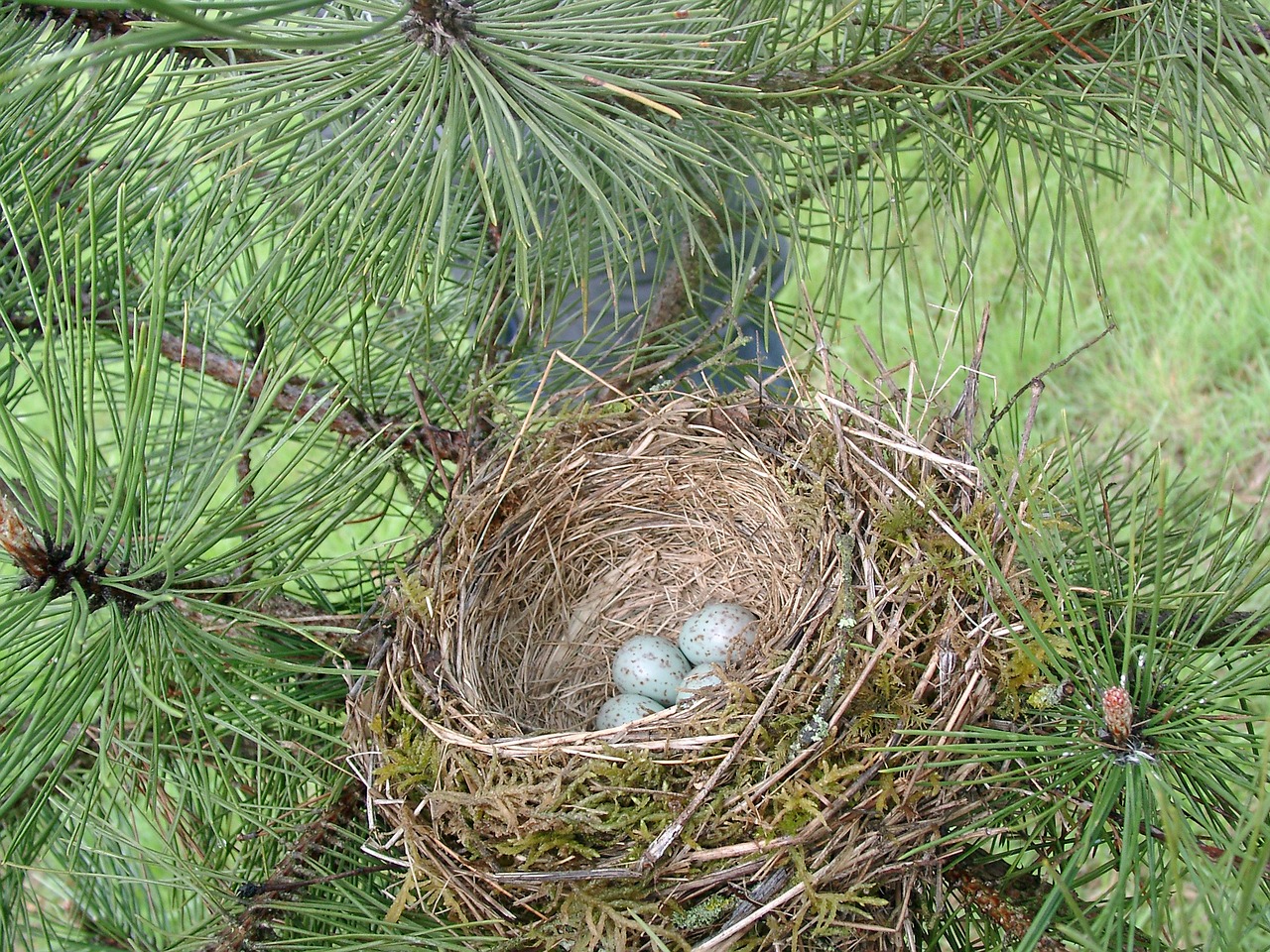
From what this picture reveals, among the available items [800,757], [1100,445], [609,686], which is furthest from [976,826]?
[1100,445]

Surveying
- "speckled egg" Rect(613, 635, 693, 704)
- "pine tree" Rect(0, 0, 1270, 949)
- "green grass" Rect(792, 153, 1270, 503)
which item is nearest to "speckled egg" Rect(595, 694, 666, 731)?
"speckled egg" Rect(613, 635, 693, 704)

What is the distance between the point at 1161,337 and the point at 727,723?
1911mm

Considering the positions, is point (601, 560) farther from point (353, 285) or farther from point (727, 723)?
point (353, 285)

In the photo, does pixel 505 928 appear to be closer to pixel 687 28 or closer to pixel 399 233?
pixel 399 233

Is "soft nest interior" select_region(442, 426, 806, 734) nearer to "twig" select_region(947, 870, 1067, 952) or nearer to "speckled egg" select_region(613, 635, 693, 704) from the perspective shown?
"speckled egg" select_region(613, 635, 693, 704)

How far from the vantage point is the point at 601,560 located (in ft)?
4.77

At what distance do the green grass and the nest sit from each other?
3.91 ft

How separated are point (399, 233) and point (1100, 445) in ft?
6.39

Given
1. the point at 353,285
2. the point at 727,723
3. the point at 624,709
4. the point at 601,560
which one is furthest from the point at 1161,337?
the point at 353,285

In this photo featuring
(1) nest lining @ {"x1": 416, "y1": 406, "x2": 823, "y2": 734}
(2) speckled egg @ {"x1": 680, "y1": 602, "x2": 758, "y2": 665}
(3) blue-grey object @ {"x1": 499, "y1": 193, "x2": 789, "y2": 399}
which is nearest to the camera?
(3) blue-grey object @ {"x1": 499, "y1": 193, "x2": 789, "y2": 399}

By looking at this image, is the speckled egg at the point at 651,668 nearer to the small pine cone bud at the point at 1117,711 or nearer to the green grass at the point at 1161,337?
the small pine cone bud at the point at 1117,711

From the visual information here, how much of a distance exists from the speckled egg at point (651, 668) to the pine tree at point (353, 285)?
38 cm

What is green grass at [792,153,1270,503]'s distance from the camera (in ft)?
7.39

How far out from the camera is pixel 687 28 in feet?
3.10
